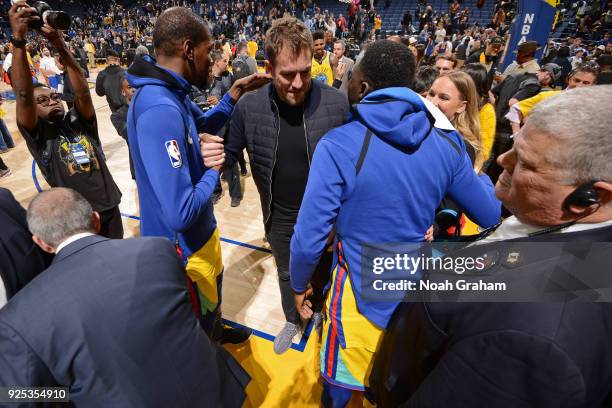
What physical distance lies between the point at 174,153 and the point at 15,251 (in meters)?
0.76

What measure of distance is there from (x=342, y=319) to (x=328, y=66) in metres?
4.91

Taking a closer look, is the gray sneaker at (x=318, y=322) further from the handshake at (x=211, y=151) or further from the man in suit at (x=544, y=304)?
the man in suit at (x=544, y=304)

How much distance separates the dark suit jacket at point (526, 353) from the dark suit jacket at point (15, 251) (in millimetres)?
1593

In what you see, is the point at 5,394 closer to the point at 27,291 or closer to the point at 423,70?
the point at 27,291

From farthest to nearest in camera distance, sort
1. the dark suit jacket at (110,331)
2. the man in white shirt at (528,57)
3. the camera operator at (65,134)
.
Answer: the man in white shirt at (528,57)
the camera operator at (65,134)
the dark suit jacket at (110,331)

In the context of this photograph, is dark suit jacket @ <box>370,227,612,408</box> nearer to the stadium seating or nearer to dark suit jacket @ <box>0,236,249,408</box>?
dark suit jacket @ <box>0,236,249,408</box>

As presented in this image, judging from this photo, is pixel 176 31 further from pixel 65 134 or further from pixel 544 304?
pixel 544 304

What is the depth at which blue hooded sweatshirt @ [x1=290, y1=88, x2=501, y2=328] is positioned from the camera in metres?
1.29

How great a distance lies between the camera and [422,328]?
0.93m

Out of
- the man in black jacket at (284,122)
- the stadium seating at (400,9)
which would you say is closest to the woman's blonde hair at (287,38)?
the man in black jacket at (284,122)

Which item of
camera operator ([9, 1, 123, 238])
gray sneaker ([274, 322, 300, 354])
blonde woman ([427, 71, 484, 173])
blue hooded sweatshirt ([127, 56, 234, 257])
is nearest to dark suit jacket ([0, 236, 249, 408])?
blue hooded sweatshirt ([127, 56, 234, 257])

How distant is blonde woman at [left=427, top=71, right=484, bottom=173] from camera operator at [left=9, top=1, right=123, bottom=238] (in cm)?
251

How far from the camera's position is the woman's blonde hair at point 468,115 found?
2.47m

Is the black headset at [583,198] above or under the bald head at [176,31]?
under
